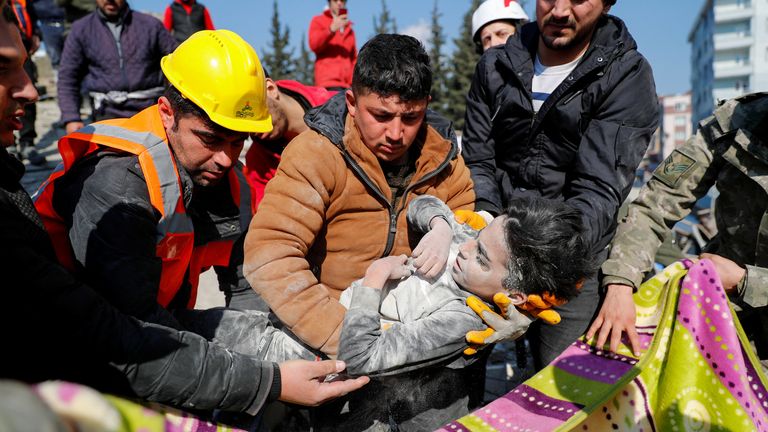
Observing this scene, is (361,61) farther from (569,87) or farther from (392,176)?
(569,87)

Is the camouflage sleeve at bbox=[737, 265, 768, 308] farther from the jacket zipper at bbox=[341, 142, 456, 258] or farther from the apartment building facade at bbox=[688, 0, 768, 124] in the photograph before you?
the apartment building facade at bbox=[688, 0, 768, 124]

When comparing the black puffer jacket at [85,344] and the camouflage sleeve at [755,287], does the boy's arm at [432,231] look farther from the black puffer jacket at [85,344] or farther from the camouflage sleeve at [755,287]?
the camouflage sleeve at [755,287]

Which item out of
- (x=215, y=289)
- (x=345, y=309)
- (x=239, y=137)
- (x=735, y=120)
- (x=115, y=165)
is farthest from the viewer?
(x=215, y=289)

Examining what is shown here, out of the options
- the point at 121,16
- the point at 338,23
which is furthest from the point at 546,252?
the point at 338,23

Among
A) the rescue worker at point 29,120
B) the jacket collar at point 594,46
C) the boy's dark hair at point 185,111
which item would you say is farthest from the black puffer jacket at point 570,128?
the rescue worker at point 29,120

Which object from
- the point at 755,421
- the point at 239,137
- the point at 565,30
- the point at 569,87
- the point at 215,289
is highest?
the point at 565,30

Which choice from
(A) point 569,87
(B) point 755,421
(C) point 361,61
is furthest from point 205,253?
(B) point 755,421

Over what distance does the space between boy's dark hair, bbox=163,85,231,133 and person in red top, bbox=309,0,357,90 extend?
15.3 feet

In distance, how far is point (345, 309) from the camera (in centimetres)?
218

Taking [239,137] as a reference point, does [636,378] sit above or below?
below

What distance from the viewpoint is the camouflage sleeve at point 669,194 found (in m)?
2.57

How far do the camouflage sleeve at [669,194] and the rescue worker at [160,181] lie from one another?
1.77 metres

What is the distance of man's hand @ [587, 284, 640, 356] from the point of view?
235 centimetres

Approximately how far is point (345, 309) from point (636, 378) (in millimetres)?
1236
